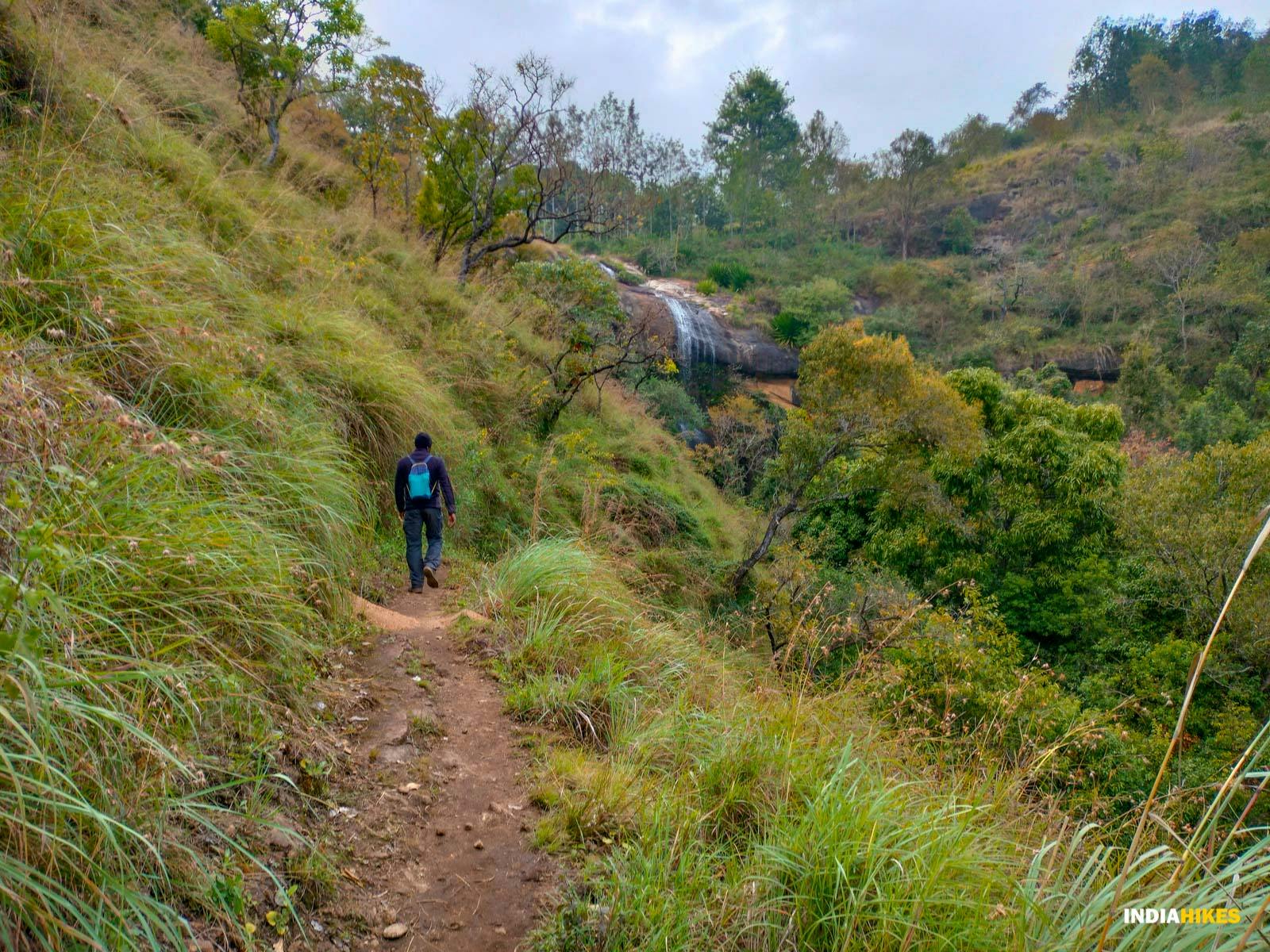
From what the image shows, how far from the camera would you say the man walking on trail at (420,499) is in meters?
5.84

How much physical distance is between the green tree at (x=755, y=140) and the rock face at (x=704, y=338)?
2130 cm

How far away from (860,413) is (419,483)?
359 inches

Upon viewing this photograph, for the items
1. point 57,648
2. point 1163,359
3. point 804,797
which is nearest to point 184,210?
point 57,648

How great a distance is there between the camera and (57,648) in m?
1.85

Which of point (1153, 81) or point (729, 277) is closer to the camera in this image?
point (729, 277)

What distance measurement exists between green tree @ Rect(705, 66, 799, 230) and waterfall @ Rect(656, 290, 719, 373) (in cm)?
2253

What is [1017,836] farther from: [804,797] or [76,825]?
[76,825]

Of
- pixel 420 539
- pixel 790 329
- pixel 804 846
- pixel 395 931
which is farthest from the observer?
pixel 790 329

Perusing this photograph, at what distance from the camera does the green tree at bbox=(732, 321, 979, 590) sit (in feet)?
41.0

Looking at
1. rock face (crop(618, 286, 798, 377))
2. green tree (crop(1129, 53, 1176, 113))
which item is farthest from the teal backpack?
green tree (crop(1129, 53, 1176, 113))

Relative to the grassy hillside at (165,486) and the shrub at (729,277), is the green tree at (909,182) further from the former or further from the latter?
the grassy hillside at (165,486)

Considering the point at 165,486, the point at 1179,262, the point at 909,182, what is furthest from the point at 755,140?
the point at 165,486

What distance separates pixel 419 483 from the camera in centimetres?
583

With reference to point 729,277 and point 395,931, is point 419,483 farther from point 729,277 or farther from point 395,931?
point 729,277
